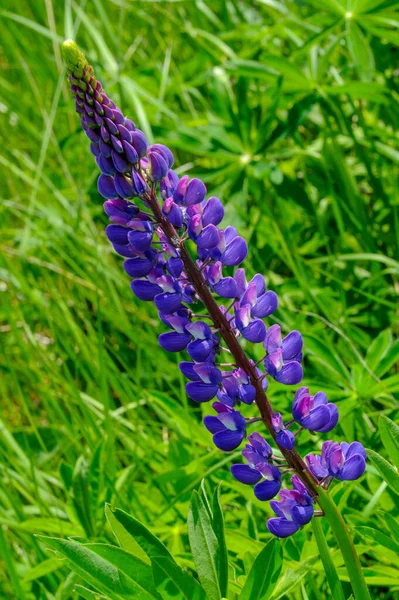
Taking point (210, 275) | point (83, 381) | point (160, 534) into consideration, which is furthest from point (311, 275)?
point (210, 275)

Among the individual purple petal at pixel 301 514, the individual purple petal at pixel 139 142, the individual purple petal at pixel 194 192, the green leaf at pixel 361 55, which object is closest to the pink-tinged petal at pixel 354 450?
the individual purple petal at pixel 301 514

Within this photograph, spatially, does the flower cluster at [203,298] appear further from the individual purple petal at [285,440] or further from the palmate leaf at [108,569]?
the palmate leaf at [108,569]

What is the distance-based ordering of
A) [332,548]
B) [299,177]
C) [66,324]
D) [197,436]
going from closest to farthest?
[332,548], [197,436], [66,324], [299,177]

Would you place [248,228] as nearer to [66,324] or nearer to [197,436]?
[66,324]

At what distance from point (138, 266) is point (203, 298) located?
105mm

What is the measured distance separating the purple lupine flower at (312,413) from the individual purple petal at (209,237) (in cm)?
24

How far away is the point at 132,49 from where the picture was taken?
3252 millimetres

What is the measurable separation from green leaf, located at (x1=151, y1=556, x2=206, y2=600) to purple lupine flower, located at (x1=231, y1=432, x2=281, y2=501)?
0.49 ft

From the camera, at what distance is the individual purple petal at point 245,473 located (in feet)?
3.72

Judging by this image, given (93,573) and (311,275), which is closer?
(93,573)

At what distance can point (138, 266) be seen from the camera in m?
1.16

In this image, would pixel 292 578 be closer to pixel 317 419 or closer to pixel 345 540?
pixel 345 540

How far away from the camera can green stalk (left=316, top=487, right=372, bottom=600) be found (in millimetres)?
1096

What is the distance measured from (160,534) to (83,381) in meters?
0.96
